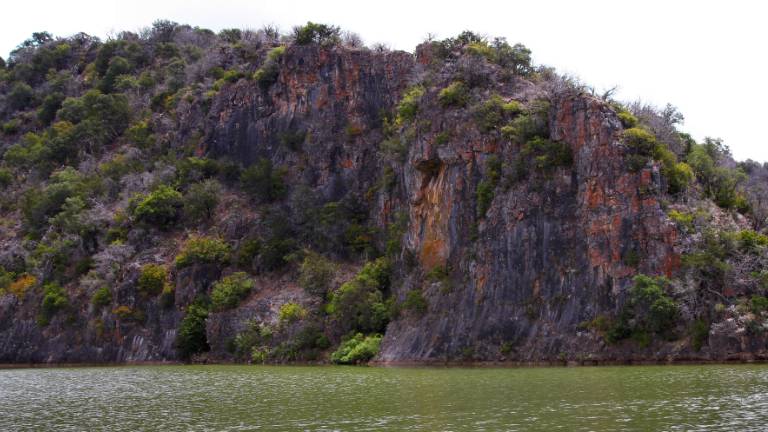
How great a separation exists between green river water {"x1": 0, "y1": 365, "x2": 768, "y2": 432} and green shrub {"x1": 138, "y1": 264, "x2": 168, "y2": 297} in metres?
29.8

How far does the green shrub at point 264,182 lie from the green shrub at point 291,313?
17039mm

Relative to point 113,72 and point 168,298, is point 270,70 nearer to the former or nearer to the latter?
point 168,298

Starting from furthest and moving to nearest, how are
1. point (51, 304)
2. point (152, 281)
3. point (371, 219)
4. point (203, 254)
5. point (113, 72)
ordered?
point (113, 72)
point (51, 304)
point (371, 219)
point (152, 281)
point (203, 254)

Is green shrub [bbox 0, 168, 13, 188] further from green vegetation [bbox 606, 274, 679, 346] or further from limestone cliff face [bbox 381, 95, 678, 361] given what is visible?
green vegetation [bbox 606, 274, 679, 346]

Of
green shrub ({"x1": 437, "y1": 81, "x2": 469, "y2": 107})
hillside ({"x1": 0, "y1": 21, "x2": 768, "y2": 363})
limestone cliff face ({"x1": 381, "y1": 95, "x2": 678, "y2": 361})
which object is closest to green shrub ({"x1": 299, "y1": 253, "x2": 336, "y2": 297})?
hillside ({"x1": 0, "y1": 21, "x2": 768, "y2": 363})

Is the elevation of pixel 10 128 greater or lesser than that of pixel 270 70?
greater

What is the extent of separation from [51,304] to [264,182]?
922 inches

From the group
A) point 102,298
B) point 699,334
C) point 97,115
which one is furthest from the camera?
point 97,115

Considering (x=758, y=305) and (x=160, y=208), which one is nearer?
(x=758, y=305)

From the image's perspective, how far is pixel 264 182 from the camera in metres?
84.2

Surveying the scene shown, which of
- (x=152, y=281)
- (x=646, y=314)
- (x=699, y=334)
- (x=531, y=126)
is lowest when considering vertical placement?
(x=699, y=334)

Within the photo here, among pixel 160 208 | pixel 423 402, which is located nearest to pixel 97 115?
pixel 160 208

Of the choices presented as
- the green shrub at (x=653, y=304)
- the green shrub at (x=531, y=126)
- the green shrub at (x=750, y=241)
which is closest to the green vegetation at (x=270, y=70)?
the green shrub at (x=531, y=126)

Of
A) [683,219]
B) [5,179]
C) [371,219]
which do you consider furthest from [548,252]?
[5,179]
